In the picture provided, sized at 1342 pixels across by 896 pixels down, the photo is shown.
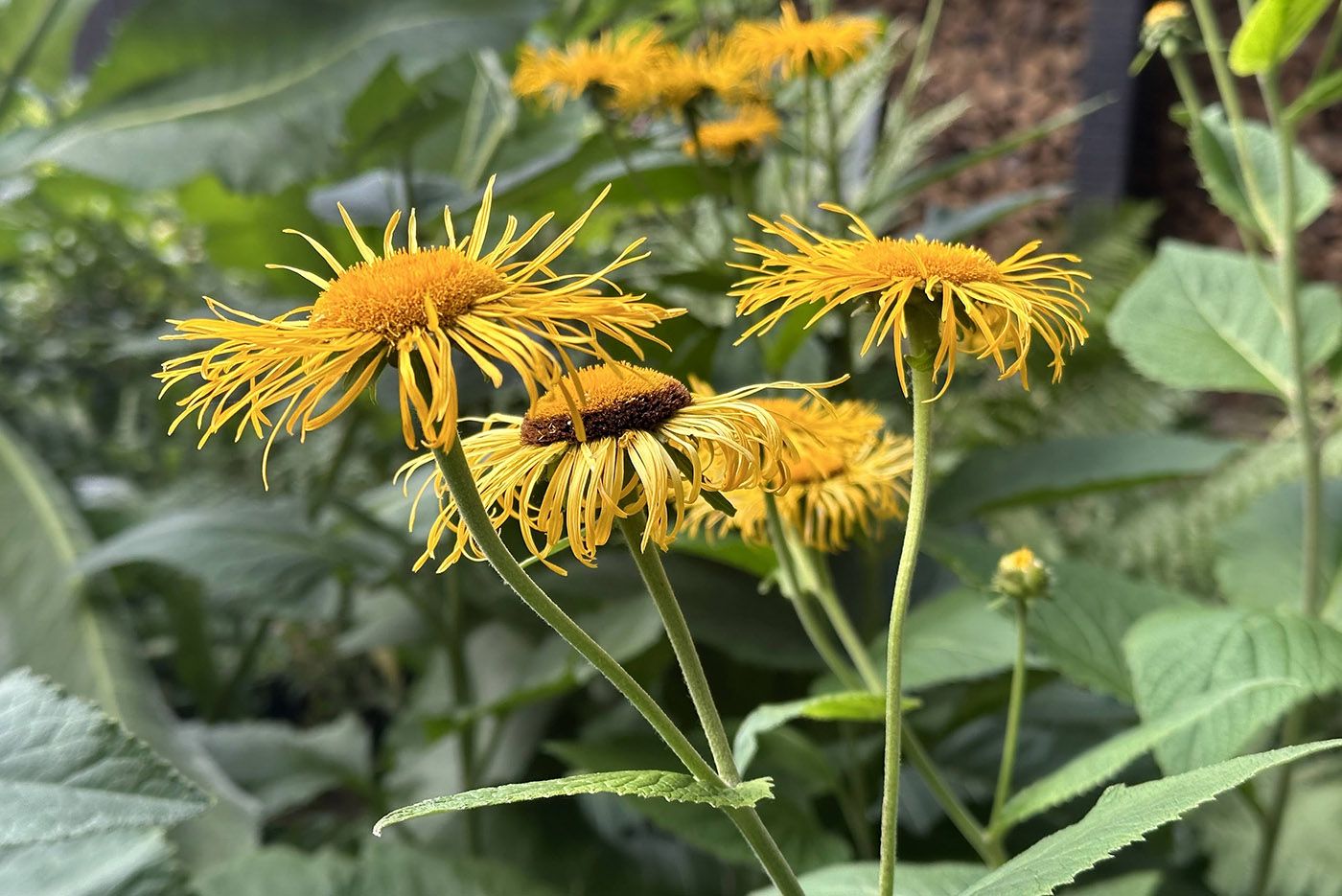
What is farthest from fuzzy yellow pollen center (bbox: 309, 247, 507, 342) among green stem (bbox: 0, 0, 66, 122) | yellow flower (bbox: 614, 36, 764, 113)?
green stem (bbox: 0, 0, 66, 122)

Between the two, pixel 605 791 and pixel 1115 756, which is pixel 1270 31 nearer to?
pixel 1115 756

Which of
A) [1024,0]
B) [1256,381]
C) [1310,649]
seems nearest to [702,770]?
[1310,649]

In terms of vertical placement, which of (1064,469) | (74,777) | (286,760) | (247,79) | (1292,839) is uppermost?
(247,79)

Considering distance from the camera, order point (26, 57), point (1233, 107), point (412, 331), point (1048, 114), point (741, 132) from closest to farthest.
Answer: 1. point (412, 331)
2. point (1233, 107)
3. point (741, 132)
4. point (26, 57)
5. point (1048, 114)

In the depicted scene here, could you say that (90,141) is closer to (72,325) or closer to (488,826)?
(72,325)

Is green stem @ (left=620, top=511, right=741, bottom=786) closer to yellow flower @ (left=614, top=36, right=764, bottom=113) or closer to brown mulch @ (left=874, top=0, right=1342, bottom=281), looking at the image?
yellow flower @ (left=614, top=36, right=764, bottom=113)

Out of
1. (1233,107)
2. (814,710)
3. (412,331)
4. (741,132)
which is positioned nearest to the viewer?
(412,331)

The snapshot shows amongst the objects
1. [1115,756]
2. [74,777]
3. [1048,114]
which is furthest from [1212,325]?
[1048,114]
